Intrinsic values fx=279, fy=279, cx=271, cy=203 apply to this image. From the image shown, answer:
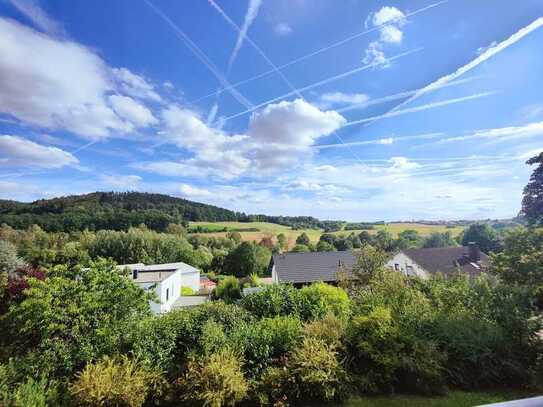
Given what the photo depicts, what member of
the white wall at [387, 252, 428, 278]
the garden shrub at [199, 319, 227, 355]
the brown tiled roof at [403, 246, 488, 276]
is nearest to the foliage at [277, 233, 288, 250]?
the white wall at [387, 252, 428, 278]

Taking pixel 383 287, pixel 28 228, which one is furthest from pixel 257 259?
pixel 28 228

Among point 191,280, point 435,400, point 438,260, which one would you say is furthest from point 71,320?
point 438,260

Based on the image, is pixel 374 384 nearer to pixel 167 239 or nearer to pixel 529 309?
pixel 529 309

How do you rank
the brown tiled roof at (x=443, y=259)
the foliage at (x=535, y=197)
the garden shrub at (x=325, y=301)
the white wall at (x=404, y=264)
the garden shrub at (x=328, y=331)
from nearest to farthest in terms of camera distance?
the garden shrub at (x=328, y=331) → the garden shrub at (x=325, y=301) → the foliage at (x=535, y=197) → the brown tiled roof at (x=443, y=259) → the white wall at (x=404, y=264)

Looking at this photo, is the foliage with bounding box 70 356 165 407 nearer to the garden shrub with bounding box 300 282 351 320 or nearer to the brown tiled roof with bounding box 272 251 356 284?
the garden shrub with bounding box 300 282 351 320

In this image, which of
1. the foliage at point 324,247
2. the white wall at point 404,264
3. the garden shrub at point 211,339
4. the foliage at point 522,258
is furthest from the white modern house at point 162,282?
the foliage at point 324,247

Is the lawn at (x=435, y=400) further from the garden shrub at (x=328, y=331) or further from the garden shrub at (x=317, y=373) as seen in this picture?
the garden shrub at (x=328, y=331)
